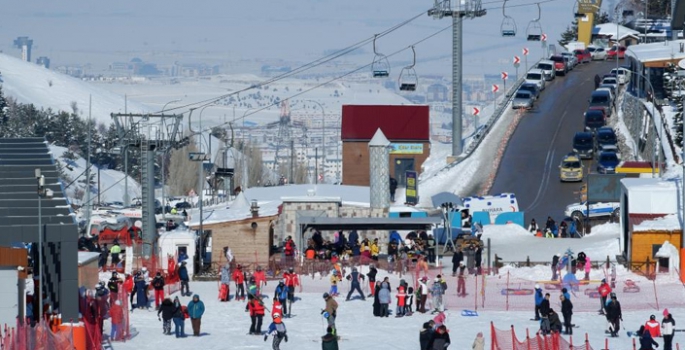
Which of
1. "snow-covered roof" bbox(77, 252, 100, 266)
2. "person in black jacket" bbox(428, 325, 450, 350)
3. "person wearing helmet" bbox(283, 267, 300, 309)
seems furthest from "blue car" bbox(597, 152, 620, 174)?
"person in black jacket" bbox(428, 325, 450, 350)

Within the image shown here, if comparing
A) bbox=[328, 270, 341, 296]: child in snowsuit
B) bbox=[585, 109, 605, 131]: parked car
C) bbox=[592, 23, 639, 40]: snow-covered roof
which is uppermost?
bbox=[592, 23, 639, 40]: snow-covered roof

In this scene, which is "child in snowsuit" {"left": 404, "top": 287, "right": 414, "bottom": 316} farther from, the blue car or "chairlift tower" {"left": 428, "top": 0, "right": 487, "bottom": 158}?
"chairlift tower" {"left": 428, "top": 0, "right": 487, "bottom": 158}

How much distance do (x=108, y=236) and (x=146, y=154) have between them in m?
3.02

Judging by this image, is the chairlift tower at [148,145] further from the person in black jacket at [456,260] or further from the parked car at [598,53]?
the parked car at [598,53]

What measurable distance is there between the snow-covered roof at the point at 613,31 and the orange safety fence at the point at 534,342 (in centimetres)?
7547

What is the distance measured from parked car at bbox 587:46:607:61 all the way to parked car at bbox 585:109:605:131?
27.5 metres

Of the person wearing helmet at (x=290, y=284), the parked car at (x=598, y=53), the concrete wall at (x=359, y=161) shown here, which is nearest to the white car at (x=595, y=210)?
the person wearing helmet at (x=290, y=284)

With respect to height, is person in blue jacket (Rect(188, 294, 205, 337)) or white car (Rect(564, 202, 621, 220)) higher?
white car (Rect(564, 202, 621, 220))

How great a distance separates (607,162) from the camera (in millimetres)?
62125

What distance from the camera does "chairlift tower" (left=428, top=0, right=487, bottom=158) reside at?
6925 cm

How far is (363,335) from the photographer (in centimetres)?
3150

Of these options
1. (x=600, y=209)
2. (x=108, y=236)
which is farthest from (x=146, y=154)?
(x=600, y=209)

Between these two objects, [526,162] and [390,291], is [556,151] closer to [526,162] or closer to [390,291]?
[526,162]

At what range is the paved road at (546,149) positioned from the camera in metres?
59.4
